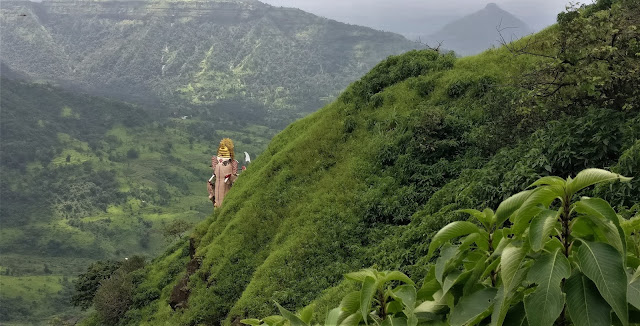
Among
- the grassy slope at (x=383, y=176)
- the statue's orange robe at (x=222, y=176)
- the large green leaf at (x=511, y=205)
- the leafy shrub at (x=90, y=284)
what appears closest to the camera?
the large green leaf at (x=511, y=205)

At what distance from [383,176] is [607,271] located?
1111 cm

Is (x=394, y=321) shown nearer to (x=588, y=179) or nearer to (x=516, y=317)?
(x=516, y=317)

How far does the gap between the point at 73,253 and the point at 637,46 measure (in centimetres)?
11439

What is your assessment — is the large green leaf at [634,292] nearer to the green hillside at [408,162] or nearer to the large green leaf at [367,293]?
the large green leaf at [367,293]

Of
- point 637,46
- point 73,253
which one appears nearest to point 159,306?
point 637,46

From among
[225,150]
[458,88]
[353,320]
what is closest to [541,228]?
[353,320]

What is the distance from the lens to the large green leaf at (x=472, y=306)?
1895mm

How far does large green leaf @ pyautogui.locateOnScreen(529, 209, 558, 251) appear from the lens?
171 cm

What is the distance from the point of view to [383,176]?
1273 cm

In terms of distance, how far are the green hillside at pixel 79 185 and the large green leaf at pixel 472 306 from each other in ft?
234

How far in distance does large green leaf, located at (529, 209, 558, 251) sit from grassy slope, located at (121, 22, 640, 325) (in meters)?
5.58

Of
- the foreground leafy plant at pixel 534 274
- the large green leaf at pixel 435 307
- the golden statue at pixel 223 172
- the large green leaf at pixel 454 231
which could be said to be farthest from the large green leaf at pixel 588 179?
the golden statue at pixel 223 172

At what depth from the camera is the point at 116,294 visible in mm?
21062

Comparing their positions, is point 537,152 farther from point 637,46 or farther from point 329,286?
point 329,286
